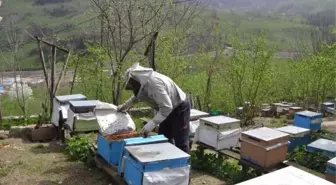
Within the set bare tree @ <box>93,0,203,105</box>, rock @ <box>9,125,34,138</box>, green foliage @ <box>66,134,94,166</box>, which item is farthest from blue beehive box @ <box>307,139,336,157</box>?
rock @ <box>9,125,34,138</box>

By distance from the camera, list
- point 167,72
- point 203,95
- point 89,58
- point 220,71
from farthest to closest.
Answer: point 203,95 < point 220,71 < point 167,72 < point 89,58

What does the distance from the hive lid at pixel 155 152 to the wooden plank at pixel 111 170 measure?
2.10ft

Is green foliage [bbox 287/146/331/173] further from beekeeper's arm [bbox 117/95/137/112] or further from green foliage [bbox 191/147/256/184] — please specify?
beekeeper's arm [bbox 117/95/137/112]

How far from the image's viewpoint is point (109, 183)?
5125 millimetres

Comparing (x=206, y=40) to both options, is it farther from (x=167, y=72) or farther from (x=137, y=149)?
(x=137, y=149)

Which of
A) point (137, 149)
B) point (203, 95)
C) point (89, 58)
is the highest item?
point (89, 58)

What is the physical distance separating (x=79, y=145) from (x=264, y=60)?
7.11 metres

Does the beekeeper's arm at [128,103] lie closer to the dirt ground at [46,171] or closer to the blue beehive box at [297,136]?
the dirt ground at [46,171]

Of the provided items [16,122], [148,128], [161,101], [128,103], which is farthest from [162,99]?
[16,122]

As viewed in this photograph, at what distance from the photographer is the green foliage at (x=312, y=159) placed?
213 inches

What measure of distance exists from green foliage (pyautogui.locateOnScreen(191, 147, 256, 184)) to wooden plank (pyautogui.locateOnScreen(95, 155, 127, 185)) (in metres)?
1.67

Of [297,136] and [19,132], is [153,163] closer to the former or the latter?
[297,136]

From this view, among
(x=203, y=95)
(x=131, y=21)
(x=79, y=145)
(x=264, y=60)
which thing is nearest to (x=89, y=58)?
(x=131, y=21)

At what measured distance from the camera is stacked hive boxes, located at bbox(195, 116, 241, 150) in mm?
5820
